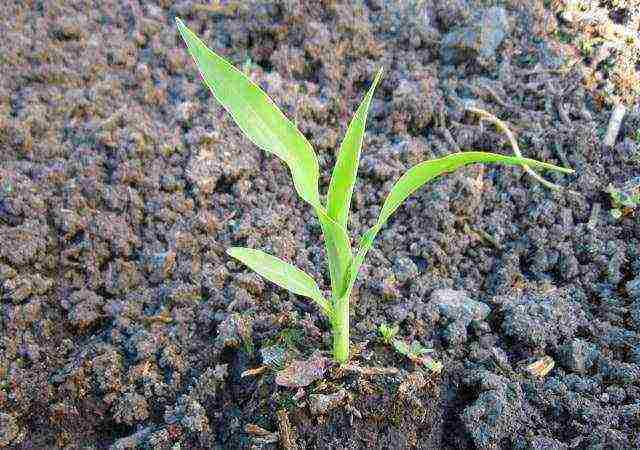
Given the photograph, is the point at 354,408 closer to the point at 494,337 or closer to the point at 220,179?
the point at 494,337

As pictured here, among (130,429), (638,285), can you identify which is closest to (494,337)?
(638,285)

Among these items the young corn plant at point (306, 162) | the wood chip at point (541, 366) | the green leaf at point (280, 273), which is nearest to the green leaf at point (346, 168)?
the young corn plant at point (306, 162)

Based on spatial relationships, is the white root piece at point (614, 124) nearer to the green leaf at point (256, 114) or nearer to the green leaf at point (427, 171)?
the green leaf at point (427, 171)

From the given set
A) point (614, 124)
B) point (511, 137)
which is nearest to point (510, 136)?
Answer: point (511, 137)

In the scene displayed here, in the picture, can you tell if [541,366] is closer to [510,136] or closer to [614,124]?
[510,136]

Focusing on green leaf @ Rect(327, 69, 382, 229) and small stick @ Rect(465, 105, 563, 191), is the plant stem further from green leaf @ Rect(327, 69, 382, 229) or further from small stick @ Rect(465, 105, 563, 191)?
small stick @ Rect(465, 105, 563, 191)

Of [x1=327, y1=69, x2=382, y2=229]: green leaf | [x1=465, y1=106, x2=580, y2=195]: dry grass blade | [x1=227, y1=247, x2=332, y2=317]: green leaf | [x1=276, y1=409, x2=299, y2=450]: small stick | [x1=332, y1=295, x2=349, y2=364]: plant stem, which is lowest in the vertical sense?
[x1=276, y1=409, x2=299, y2=450]: small stick

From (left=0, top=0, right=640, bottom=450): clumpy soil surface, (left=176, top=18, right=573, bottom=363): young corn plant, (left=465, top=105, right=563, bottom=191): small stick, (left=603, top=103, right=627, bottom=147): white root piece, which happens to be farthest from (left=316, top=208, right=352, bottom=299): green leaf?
(left=603, top=103, right=627, bottom=147): white root piece
